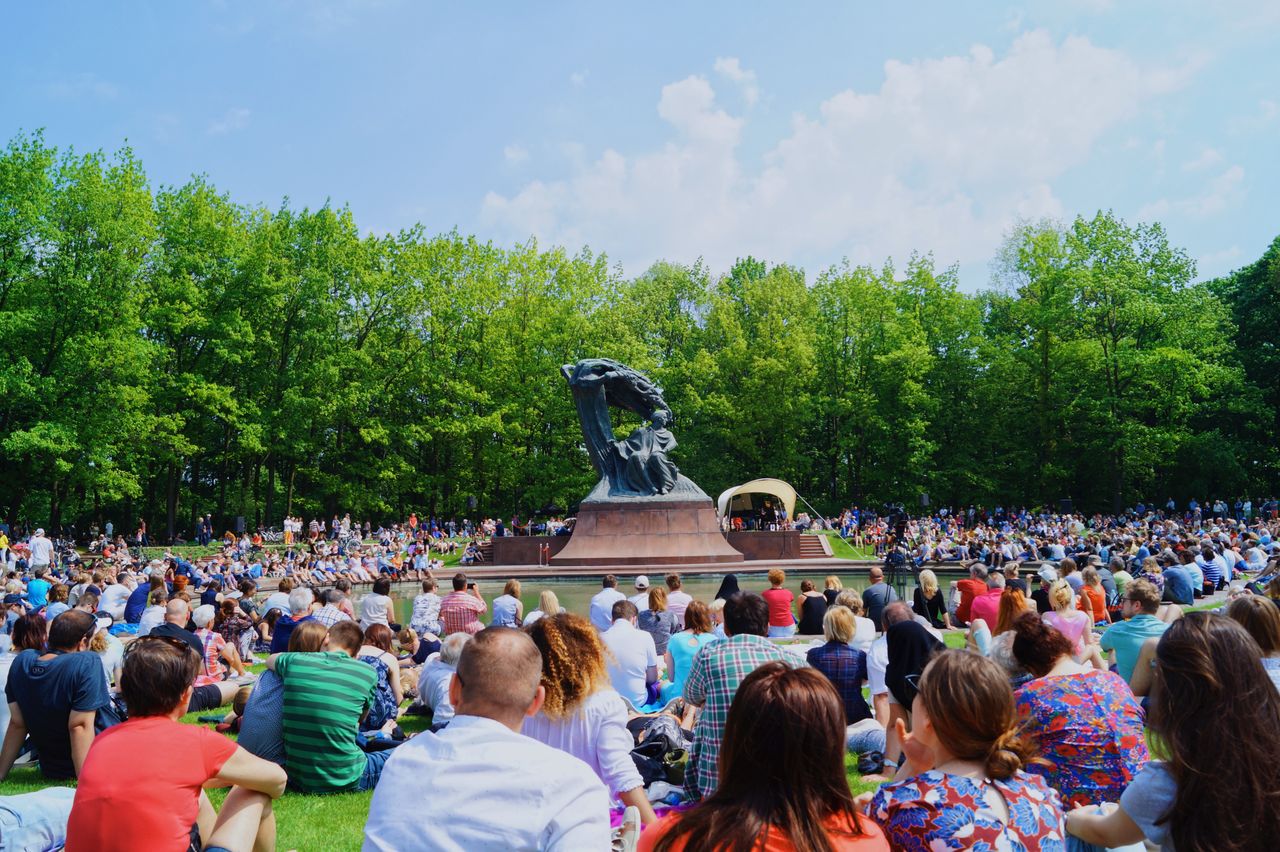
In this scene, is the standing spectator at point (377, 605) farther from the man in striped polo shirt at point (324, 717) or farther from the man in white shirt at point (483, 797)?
the man in white shirt at point (483, 797)

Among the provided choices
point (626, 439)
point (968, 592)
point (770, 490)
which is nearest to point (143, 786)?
point (968, 592)

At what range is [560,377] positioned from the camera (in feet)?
161

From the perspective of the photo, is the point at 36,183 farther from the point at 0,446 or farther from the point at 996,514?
the point at 996,514

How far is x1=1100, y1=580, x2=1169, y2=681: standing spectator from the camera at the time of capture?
21.7 feet

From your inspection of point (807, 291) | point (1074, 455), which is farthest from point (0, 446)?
point (1074, 455)

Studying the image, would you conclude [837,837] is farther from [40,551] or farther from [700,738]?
[40,551]

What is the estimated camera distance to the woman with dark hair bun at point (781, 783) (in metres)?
2.36

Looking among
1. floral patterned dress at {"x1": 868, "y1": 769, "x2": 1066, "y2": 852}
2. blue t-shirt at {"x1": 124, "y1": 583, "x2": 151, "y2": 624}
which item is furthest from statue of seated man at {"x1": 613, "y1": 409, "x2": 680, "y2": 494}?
floral patterned dress at {"x1": 868, "y1": 769, "x2": 1066, "y2": 852}

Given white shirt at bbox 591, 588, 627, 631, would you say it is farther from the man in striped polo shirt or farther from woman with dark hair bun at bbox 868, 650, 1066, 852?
woman with dark hair bun at bbox 868, 650, 1066, 852

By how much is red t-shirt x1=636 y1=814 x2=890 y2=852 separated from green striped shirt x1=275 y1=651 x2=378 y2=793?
4110 mm

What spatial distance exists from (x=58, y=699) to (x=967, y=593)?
32.2 ft

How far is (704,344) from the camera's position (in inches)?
2152

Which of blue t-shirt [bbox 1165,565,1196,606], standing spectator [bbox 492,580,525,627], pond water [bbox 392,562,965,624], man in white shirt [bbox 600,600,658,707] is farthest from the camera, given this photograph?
pond water [bbox 392,562,965,624]

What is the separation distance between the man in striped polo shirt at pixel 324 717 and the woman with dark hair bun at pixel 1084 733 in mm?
4092
